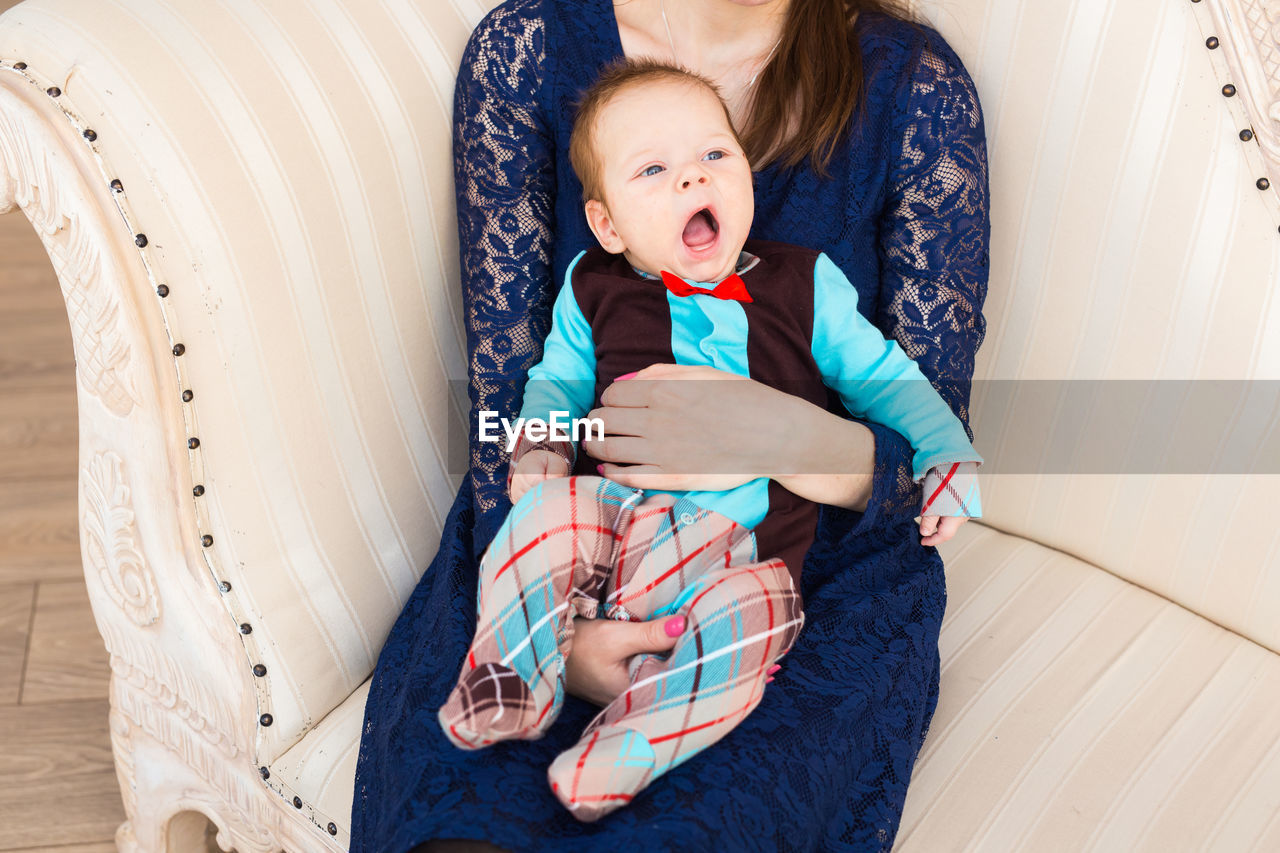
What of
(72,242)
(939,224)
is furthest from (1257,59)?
(72,242)

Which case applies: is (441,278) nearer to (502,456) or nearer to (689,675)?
(502,456)

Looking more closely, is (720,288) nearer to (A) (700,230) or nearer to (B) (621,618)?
(A) (700,230)

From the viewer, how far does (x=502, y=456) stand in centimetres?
119

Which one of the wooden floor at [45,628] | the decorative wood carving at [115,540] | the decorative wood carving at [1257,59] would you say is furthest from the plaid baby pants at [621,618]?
the wooden floor at [45,628]

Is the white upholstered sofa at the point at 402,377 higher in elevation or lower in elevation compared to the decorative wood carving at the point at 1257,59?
lower

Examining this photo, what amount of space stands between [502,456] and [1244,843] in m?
0.86

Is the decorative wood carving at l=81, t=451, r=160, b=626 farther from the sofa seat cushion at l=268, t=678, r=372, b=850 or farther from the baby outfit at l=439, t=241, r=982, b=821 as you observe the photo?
the baby outfit at l=439, t=241, r=982, b=821

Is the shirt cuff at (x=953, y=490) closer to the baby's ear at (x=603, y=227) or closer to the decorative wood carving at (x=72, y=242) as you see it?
the baby's ear at (x=603, y=227)

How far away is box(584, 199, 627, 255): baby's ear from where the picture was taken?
3.69 ft

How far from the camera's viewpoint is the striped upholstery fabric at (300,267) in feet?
3.16

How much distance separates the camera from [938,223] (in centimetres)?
114

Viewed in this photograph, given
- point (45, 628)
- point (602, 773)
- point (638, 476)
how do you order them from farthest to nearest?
point (45, 628)
point (638, 476)
point (602, 773)

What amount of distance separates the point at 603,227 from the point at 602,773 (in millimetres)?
598

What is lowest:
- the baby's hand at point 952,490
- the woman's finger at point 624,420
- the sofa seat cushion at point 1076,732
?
the sofa seat cushion at point 1076,732
